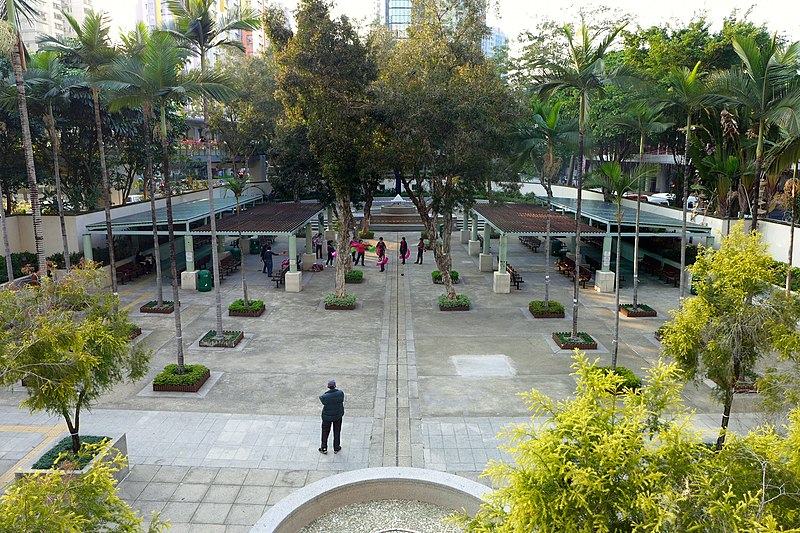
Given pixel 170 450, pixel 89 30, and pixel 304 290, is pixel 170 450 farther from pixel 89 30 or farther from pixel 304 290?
pixel 304 290

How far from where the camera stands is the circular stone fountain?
8.73 m

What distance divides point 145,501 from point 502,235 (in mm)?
17271

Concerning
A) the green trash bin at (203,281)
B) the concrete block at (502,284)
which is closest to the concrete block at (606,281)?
the concrete block at (502,284)

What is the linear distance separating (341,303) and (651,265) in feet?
50.6

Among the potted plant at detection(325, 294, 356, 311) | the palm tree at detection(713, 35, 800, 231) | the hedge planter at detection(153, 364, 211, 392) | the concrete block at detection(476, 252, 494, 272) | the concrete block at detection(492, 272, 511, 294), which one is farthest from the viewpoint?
the concrete block at detection(476, 252, 494, 272)

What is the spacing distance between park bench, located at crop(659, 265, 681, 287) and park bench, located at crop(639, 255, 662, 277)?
0.27m

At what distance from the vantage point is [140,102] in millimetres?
14617

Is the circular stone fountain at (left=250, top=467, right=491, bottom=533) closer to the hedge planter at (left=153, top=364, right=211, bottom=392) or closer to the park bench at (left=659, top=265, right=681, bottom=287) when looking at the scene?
the hedge planter at (left=153, top=364, right=211, bottom=392)

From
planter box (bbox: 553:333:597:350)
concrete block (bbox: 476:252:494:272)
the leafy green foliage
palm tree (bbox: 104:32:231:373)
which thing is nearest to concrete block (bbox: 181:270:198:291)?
palm tree (bbox: 104:32:231:373)

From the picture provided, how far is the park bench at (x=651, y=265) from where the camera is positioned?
27.2 metres

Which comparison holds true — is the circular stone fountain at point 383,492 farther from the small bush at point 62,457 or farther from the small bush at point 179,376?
the small bush at point 179,376

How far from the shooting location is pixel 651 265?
2775 cm

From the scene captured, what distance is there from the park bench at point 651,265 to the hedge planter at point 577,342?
11217 millimetres

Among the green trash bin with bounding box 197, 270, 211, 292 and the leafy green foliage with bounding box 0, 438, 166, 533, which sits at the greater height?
the leafy green foliage with bounding box 0, 438, 166, 533
